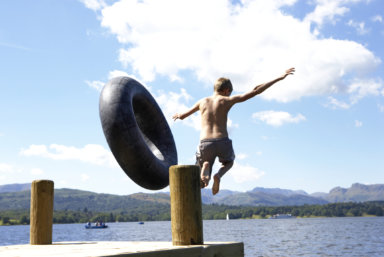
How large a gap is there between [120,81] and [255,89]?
3.45 m

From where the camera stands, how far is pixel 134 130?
895 cm

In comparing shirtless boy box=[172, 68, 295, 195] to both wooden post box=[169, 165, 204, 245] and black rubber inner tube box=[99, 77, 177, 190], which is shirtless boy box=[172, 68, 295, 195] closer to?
wooden post box=[169, 165, 204, 245]

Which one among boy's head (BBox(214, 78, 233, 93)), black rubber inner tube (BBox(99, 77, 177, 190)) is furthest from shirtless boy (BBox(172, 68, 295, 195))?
black rubber inner tube (BBox(99, 77, 177, 190))

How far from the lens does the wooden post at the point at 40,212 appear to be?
28.3 feet

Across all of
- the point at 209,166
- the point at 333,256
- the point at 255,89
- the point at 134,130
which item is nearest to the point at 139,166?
the point at 134,130

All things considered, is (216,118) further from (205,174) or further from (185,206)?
(185,206)

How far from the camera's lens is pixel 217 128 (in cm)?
788

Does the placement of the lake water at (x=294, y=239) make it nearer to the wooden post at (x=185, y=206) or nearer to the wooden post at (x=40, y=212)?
the wooden post at (x=40, y=212)

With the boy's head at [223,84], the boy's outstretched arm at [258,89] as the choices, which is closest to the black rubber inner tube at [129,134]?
the boy's head at [223,84]

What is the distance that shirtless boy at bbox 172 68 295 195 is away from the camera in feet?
25.5

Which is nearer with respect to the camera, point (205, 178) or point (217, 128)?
point (205, 178)

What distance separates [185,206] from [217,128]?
2.20 m

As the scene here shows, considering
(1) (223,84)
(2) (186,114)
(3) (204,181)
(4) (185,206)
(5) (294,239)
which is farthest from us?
(5) (294,239)

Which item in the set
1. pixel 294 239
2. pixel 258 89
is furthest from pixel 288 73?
pixel 294 239
